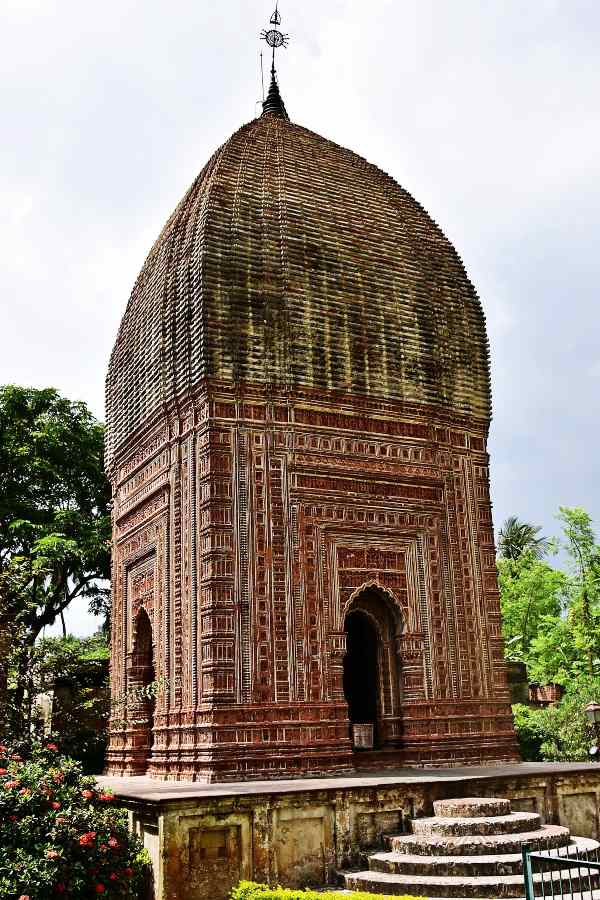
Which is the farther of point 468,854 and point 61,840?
point 468,854

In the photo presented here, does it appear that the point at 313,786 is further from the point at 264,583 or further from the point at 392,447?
the point at 392,447

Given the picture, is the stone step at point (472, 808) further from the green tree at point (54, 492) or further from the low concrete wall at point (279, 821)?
the green tree at point (54, 492)

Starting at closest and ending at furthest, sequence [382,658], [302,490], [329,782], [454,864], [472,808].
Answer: [454,864]
[472,808]
[329,782]
[302,490]
[382,658]

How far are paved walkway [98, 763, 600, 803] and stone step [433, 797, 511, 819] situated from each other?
55 centimetres

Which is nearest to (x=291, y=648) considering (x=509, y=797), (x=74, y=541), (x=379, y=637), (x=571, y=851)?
(x=379, y=637)

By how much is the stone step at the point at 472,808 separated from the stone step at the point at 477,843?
1.23ft

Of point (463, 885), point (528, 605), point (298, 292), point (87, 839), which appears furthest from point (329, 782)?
point (528, 605)

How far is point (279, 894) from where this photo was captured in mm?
8320

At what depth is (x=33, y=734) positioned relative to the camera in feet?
36.1

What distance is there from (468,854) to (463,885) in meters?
0.61

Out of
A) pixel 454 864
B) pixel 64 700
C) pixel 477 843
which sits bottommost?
pixel 454 864

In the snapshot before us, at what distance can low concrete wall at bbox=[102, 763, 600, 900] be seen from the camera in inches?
360

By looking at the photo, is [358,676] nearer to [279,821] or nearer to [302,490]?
[302,490]

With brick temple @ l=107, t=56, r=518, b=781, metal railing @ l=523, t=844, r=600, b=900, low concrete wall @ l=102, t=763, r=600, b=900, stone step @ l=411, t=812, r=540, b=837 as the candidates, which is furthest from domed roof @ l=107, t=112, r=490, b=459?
metal railing @ l=523, t=844, r=600, b=900
